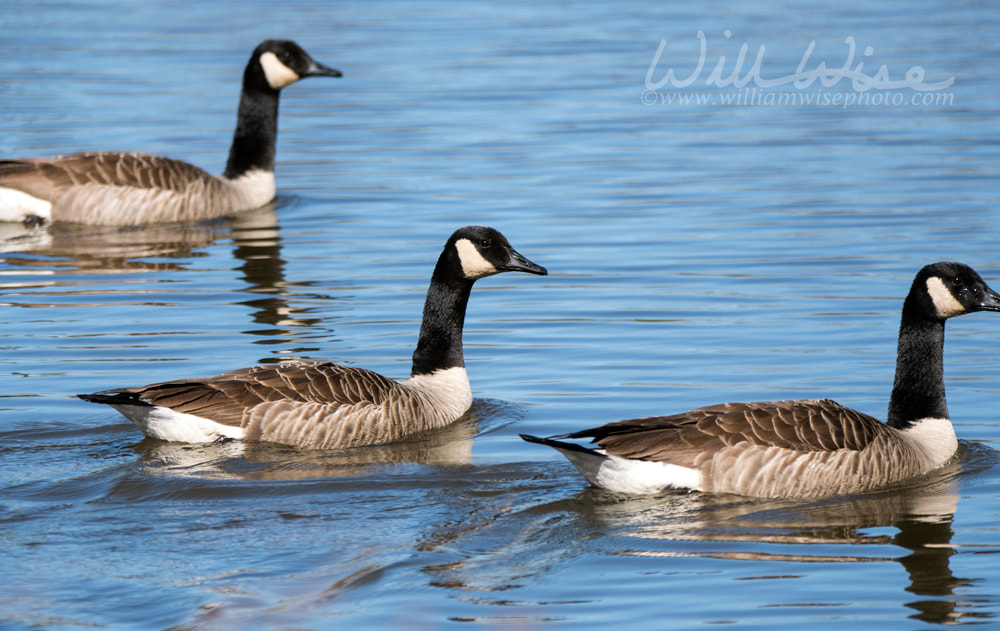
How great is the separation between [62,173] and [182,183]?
1408 millimetres

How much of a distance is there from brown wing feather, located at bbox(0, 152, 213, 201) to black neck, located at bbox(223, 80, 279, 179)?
1.21m

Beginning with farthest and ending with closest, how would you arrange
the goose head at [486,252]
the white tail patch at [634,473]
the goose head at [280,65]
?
the goose head at [280,65]
the goose head at [486,252]
the white tail patch at [634,473]

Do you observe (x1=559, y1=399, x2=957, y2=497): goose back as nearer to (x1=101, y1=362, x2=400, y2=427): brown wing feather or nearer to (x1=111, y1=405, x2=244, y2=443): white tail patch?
(x1=101, y1=362, x2=400, y2=427): brown wing feather

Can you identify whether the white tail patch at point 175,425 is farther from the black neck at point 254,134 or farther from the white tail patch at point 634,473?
the black neck at point 254,134

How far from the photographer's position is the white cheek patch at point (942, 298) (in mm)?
9523

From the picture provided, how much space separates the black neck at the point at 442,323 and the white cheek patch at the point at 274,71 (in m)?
9.00

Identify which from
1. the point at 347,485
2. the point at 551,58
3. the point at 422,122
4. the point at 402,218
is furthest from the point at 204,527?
the point at 551,58

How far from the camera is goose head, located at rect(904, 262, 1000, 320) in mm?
9508

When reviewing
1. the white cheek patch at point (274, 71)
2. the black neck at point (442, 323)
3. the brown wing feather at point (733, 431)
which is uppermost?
the white cheek patch at point (274, 71)

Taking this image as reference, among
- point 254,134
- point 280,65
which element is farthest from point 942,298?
point 280,65

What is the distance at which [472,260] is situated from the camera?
10.7 m

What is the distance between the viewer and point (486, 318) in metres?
13.6

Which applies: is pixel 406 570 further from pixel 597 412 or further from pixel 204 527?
A: pixel 597 412

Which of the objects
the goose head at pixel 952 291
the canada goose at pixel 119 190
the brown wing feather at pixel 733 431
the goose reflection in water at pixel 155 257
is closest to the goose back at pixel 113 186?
the canada goose at pixel 119 190
